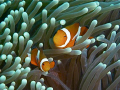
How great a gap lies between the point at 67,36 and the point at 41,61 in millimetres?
Answer: 196

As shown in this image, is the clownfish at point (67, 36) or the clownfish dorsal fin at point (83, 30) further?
the clownfish dorsal fin at point (83, 30)

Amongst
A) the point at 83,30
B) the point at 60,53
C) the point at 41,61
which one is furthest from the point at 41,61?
the point at 83,30

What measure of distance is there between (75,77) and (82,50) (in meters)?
0.17

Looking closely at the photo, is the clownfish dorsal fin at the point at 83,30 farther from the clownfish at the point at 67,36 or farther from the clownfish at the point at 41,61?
the clownfish at the point at 41,61

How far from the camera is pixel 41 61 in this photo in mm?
1034

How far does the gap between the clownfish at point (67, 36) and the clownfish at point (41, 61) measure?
0.10 m

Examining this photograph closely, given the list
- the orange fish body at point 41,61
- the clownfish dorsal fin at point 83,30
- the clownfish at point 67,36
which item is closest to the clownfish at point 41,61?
the orange fish body at point 41,61

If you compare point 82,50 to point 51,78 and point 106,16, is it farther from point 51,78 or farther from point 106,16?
point 106,16

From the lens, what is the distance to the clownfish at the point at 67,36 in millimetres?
1018

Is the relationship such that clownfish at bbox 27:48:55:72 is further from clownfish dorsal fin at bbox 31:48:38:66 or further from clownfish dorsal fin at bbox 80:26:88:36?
clownfish dorsal fin at bbox 80:26:88:36

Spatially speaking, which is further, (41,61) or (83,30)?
(83,30)

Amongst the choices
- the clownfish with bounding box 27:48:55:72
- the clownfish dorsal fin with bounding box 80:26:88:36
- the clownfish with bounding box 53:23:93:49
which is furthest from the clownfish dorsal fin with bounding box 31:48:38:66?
the clownfish dorsal fin with bounding box 80:26:88:36

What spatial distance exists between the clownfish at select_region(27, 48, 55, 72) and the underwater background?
0.10 ft

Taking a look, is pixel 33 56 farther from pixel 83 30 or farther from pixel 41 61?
pixel 83 30
